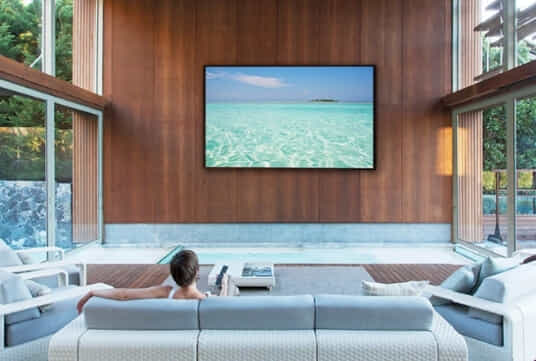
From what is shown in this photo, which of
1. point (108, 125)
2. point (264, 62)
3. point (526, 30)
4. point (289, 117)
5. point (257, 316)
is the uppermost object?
point (264, 62)

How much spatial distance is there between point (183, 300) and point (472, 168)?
18.2 feet

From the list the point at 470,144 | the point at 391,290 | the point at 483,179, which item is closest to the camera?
the point at 391,290

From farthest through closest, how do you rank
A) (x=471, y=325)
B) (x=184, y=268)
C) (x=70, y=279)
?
(x=70, y=279) → (x=471, y=325) → (x=184, y=268)

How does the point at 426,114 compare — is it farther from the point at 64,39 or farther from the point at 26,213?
the point at 26,213

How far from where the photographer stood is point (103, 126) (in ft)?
22.7

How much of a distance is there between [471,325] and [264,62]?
541 cm

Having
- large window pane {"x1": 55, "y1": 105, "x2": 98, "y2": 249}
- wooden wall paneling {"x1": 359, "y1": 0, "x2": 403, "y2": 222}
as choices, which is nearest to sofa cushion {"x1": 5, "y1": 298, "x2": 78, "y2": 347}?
large window pane {"x1": 55, "y1": 105, "x2": 98, "y2": 249}

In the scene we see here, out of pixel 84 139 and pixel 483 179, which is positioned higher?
pixel 84 139

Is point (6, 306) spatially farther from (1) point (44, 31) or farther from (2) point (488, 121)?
(2) point (488, 121)

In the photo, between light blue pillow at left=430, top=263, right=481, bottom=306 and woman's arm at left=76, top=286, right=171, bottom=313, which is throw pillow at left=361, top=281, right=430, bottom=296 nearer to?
light blue pillow at left=430, top=263, right=481, bottom=306

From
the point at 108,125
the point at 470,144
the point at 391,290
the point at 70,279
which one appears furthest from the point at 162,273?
the point at 470,144

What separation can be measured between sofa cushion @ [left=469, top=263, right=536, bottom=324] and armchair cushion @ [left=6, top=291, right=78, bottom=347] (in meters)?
2.73

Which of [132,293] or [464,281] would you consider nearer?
[132,293]

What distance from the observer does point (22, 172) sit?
192 inches
